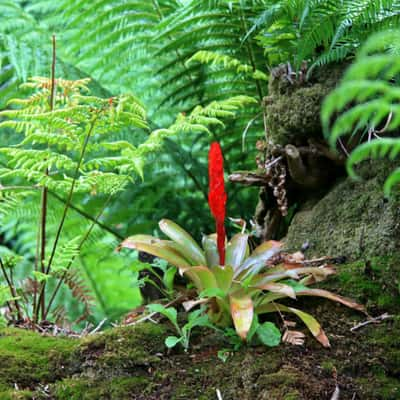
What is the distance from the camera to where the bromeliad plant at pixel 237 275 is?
1.57 meters

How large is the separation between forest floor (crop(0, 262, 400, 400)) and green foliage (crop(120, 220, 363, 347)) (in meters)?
0.06

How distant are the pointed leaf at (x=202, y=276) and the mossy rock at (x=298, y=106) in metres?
0.69

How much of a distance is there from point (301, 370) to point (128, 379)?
49 cm

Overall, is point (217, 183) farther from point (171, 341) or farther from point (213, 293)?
point (171, 341)

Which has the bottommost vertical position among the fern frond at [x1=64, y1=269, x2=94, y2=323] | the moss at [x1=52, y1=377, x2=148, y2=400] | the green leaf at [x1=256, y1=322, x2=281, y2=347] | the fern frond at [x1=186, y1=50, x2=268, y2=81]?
the fern frond at [x1=64, y1=269, x2=94, y2=323]

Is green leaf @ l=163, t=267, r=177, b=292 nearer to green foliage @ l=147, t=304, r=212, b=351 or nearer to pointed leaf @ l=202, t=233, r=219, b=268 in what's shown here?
pointed leaf @ l=202, t=233, r=219, b=268

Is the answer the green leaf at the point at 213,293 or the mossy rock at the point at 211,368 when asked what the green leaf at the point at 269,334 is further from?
the green leaf at the point at 213,293

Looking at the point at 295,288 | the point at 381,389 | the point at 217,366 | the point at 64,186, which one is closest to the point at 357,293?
the point at 295,288

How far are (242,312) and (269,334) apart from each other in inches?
4.6

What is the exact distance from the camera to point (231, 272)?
64.5 inches

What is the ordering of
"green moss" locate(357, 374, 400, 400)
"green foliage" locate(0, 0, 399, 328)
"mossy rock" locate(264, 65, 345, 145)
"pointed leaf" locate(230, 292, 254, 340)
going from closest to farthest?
"green moss" locate(357, 374, 400, 400)
"pointed leaf" locate(230, 292, 254, 340)
"mossy rock" locate(264, 65, 345, 145)
"green foliage" locate(0, 0, 399, 328)

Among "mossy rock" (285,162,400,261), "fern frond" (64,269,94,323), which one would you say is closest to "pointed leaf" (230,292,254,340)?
"mossy rock" (285,162,400,261)

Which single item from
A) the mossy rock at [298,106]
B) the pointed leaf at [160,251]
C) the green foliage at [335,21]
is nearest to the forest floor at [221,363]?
the pointed leaf at [160,251]

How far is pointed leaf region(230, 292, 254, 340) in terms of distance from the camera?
1.49 meters
